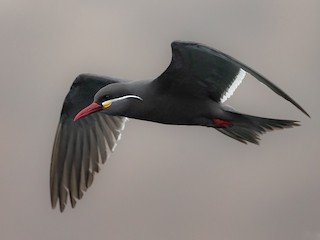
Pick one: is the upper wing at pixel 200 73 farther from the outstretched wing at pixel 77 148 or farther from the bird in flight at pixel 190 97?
the outstretched wing at pixel 77 148

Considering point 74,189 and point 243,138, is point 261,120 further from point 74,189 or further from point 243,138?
point 74,189

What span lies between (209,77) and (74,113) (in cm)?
402

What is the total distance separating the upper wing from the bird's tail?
0.44 m

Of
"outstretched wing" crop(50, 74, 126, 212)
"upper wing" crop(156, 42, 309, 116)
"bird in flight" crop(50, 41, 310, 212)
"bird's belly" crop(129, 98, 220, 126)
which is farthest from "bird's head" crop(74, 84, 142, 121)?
"outstretched wing" crop(50, 74, 126, 212)

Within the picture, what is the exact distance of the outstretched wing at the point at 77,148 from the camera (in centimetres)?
1723

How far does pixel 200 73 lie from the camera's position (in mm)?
14133

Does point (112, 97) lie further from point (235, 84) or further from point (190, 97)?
point (235, 84)

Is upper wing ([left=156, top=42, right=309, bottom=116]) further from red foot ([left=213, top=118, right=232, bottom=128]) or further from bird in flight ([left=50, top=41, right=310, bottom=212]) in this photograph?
red foot ([left=213, top=118, right=232, bottom=128])

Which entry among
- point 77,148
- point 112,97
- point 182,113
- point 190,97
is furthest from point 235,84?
point 77,148

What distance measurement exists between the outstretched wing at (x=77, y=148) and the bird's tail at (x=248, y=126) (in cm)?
329

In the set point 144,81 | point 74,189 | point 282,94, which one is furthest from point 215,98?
point 74,189

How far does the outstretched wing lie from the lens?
1723 cm

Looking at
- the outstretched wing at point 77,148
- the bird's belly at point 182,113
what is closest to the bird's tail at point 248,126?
the bird's belly at point 182,113

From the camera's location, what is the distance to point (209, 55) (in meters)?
13.6
